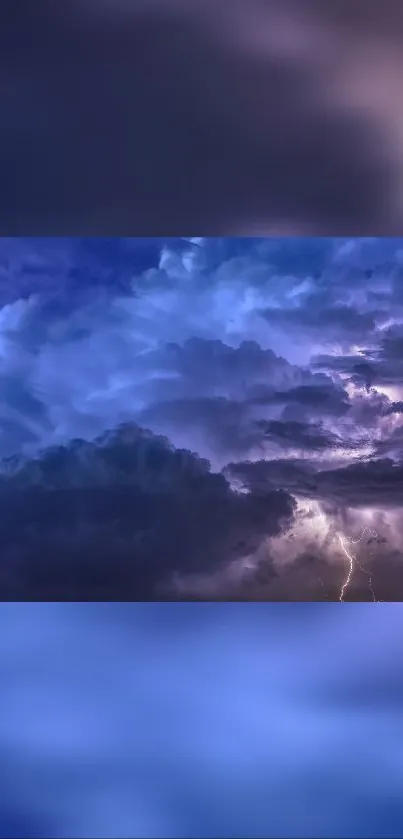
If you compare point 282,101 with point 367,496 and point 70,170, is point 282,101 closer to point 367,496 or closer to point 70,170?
point 70,170

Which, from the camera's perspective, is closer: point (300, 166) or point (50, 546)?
point (300, 166)

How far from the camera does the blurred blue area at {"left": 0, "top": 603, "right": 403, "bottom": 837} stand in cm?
169

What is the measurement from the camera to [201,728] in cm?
226

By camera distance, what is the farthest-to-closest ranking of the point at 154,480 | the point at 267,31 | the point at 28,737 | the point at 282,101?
the point at 154,480 < the point at 282,101 < the point at 267,31 < the point at 28,737

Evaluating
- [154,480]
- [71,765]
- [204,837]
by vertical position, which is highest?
[154,480]

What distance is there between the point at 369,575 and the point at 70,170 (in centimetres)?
286

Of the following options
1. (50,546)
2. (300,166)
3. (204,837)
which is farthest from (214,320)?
(204,837)

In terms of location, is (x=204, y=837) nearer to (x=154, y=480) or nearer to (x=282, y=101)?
(x=282, y=101)

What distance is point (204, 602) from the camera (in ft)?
14.2

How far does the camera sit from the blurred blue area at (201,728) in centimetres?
169

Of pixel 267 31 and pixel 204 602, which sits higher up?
pixel 267 31

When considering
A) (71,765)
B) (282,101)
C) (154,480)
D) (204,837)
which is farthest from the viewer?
(154,480)

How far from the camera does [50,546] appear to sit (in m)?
4.31

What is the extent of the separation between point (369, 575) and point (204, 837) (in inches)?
115
